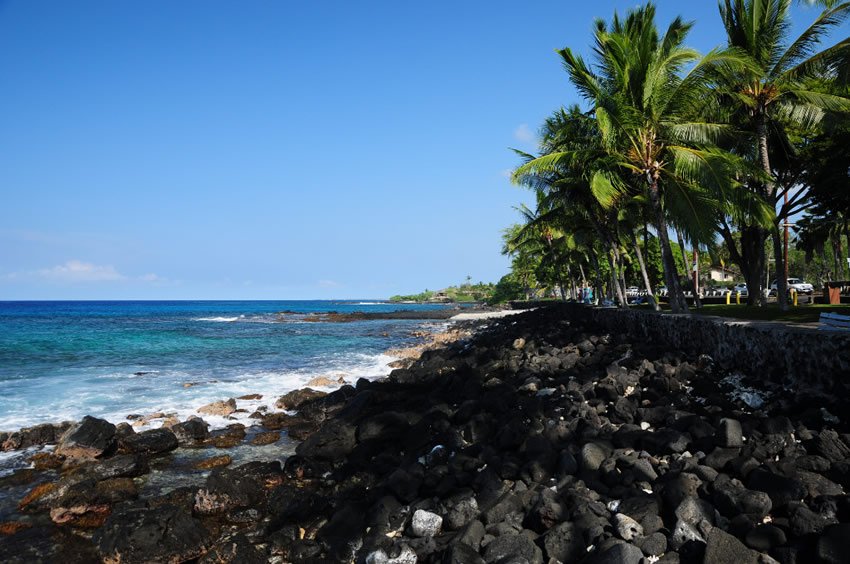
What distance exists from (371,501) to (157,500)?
299 cm

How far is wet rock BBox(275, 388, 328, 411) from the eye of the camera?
13930 millimetres

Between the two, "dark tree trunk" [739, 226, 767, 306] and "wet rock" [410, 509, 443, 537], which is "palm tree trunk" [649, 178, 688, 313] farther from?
"wet rock" [410, 509, 443, 537]

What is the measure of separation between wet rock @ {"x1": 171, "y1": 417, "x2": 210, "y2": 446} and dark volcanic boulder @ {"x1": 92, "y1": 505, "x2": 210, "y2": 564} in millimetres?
4519

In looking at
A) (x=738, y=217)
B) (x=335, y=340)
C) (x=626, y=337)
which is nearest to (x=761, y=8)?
(x=738, y=217)

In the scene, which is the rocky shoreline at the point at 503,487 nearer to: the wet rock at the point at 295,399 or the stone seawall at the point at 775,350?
the stone seawall at the point at 775,350

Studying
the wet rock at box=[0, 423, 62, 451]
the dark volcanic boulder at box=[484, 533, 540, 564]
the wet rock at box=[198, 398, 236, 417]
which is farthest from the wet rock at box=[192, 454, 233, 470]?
the dark volcanic boulder at box=[484, 533, 540, 564]

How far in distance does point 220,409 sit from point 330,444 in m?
5.36

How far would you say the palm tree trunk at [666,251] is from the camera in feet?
52.9

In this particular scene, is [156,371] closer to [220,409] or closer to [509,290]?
[220,409]

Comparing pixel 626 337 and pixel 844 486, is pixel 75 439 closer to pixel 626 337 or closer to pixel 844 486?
pixel 844 486

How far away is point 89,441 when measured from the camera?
9.74 meters

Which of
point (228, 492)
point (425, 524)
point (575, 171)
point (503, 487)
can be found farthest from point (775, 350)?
point (575, 171)

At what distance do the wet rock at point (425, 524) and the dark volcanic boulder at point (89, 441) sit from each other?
691cm

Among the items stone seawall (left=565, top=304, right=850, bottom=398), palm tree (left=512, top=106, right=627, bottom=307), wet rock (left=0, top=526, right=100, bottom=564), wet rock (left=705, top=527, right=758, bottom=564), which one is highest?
palm tree (left=512, top=106, right=627, bottom=307)
